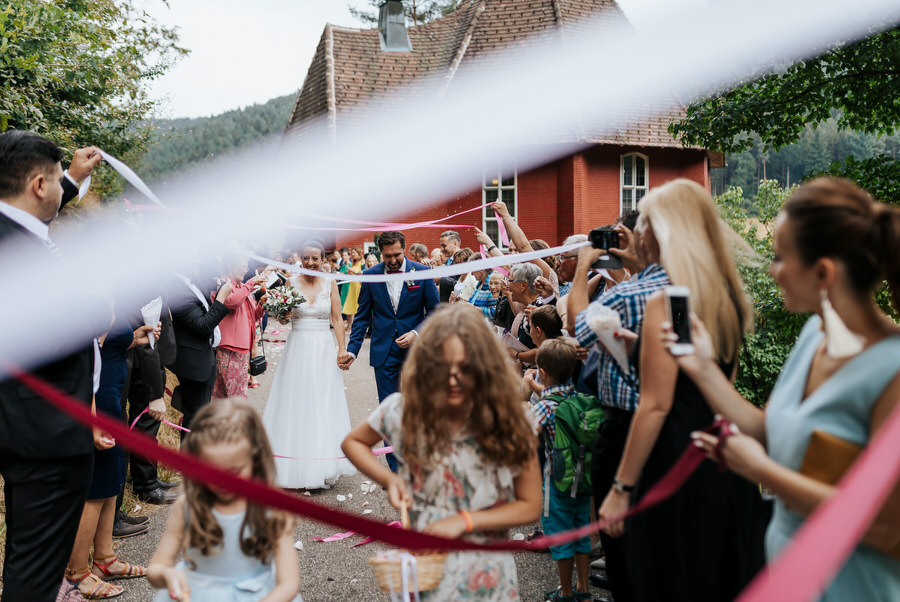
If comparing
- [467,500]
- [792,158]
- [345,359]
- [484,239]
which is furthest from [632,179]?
[792,158]

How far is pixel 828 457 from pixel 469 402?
3.52 feet

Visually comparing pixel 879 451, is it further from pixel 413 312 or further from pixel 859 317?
pixel 413 312

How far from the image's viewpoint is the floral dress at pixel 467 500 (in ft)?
7.16

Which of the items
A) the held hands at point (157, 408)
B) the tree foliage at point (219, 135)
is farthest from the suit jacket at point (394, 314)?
the tree foliage at point (219, 135)

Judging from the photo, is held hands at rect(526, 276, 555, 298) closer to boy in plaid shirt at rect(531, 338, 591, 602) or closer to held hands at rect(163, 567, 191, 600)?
boy in plaid shirt at rect(531, 338, 591, 602)

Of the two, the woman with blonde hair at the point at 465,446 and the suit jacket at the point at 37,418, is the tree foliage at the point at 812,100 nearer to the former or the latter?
the woman with blonde hair at the point at 465,446

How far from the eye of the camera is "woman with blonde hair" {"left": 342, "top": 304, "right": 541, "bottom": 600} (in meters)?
2.18

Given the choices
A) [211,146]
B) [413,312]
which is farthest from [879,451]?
[211,146]

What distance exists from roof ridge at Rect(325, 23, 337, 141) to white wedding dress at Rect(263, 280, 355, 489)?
56.4 feet

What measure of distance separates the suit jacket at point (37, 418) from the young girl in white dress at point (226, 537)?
794mm

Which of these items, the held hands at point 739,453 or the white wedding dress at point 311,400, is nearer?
the held hands at point 739,453

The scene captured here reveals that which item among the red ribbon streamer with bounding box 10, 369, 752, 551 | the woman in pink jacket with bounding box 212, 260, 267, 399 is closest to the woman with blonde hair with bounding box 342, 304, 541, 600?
the red ribbon streamer with bounding box 10, 369, 752, 551

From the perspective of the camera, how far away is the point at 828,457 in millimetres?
1628

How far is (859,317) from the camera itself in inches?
65.3
